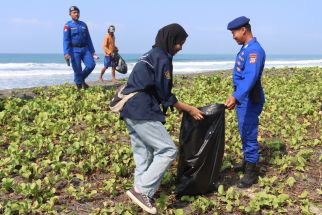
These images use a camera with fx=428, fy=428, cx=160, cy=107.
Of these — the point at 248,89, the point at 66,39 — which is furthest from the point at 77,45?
the point at 248,89

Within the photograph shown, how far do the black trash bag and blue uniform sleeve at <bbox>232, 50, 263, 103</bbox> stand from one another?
0.22 metres

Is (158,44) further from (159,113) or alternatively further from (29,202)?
(29,202)

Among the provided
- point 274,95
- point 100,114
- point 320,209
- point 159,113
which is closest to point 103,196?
point 159,113

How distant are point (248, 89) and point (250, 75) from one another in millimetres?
158

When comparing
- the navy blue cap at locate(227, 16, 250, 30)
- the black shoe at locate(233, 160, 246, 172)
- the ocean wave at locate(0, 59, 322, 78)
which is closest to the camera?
the navy blue cap at locate(227, 16, 250, 30)

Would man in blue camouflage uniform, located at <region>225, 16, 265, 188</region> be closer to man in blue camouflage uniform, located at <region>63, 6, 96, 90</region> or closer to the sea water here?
man in blue camouflage uniform, located at <region>63, 6, 96, 90</region>

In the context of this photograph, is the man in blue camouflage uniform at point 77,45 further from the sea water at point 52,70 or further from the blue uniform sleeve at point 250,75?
the sea water at point 52,70

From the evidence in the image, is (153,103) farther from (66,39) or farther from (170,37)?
(66,39)

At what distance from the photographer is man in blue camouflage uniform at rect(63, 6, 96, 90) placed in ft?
31.4

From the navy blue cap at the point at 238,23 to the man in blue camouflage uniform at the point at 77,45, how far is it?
5524mm

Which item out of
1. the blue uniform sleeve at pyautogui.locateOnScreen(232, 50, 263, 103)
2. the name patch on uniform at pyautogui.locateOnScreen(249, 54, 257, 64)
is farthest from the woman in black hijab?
the name patch on uniform at pyautogui.locateOnScreen(249, 54, 257, 64)

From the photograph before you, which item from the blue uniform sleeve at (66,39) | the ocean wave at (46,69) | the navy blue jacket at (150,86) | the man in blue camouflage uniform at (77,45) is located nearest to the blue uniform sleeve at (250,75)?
the navy blue jacket at (150,86)

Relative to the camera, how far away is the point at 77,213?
436 cm

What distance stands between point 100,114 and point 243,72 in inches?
148
